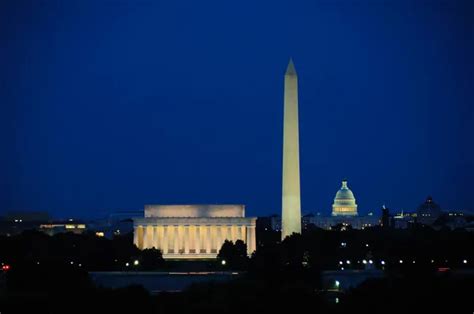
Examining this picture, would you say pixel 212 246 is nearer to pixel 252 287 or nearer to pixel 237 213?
pixel 237 213

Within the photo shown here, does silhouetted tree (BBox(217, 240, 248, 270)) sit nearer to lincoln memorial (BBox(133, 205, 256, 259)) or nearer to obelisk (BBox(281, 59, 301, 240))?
obelisk (BBox(281, 59, 301, 240))

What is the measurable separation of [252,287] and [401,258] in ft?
104

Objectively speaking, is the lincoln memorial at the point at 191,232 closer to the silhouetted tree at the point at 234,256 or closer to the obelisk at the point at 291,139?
the silhouetted tree at the point at 234,256

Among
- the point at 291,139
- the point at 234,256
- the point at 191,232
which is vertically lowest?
the point at 234,256

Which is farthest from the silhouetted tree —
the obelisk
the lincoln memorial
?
the lincoln memorial

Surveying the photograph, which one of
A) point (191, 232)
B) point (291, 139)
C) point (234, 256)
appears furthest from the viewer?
point (191, 232)

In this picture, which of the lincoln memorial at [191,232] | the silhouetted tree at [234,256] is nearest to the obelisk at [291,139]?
the silhouetted tree at [234,256]

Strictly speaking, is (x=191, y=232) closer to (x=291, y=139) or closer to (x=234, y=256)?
(x=234, y=256)

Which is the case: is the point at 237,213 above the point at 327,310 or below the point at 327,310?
above

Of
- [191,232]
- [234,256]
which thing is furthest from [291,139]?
[191,232]

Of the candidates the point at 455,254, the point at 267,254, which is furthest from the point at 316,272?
the point at 455,254

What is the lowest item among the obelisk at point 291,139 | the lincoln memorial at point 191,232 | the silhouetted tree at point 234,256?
the silhouetted tree at point 234,256

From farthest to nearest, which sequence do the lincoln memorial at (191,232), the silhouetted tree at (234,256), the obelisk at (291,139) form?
the lincoln memorial at (191,232) → the silhouetted tree at (234,256) → the obelisk at (291,139)

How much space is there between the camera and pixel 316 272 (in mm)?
86562
